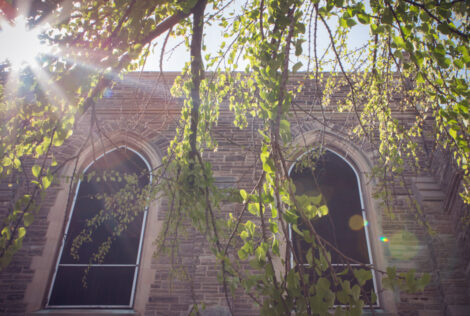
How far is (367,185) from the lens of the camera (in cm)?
554

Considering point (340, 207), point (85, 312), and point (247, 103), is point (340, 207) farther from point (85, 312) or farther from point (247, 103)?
point (85, 312)

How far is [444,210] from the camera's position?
506 cm

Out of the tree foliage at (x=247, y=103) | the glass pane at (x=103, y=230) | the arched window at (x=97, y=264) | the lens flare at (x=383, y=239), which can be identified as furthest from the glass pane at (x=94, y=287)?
the lens flare at (x=383, y=239)

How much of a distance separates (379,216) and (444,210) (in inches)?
35.8

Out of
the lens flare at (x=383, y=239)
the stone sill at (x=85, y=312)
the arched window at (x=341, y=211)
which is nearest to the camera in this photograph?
the stone sill at (x=85, y=312)

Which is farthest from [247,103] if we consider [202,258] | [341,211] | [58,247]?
[58,247]

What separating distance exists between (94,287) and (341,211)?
383 cm

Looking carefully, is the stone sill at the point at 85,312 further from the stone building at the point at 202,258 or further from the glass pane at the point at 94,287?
the glass pane at the point at 94,287

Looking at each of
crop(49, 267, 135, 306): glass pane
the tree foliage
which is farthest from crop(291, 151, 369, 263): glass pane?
crop(49, 267, 135, 306): glass pane

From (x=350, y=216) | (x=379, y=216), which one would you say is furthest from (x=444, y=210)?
(x=350, y=216)

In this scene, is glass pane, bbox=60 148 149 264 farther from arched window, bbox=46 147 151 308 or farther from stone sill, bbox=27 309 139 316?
stone sill, bbox=27 309 139 316

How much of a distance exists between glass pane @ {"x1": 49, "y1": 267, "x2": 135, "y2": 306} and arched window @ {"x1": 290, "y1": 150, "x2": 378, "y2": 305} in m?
2.48

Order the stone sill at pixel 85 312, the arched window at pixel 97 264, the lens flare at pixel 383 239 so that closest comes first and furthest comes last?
the stone sill at pixel 85 312 → the arched window at pixel 97 264 → the lens flare at pixel 383 239

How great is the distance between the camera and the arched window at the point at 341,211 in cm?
509
